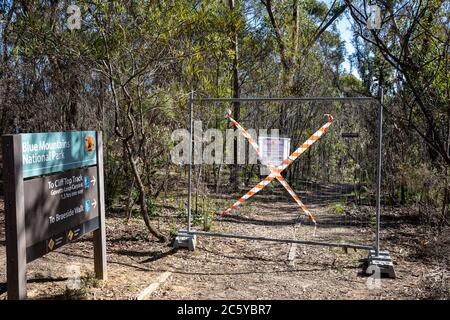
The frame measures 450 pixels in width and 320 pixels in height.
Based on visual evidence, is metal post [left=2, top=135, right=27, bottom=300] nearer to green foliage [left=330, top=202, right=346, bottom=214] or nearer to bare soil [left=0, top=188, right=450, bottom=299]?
bare soil [left=0, top=188, right=450, bottom=299]

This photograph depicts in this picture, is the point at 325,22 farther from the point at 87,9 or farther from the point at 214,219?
the point at 87,9

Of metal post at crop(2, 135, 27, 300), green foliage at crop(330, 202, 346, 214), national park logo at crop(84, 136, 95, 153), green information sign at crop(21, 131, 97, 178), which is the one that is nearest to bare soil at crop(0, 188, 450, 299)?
green foliage at crop(330, 202, 346, 214)

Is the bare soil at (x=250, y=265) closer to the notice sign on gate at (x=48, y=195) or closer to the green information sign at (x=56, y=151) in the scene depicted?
the notice sign on gate at (x=48, y=195)

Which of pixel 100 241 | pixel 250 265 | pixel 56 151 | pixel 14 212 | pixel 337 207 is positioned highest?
pixel 56 151

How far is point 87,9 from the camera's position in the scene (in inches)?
225

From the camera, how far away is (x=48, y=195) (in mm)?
4184

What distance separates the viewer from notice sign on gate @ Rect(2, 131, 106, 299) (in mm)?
3762

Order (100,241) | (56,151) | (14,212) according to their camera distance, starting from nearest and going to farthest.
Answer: (14,212), (56,151), (100,241)

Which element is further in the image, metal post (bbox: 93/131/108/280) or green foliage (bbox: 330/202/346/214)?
green foliage (bbox: 330/202/346/214)

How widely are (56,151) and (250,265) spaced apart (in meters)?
2.92

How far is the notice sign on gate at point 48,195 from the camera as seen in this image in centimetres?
376

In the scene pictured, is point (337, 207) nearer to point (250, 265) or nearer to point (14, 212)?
point (250, 265)

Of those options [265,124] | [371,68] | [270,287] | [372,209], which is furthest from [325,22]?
[270,287]

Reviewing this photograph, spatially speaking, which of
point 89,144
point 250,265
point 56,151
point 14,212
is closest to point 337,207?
point 250,265
